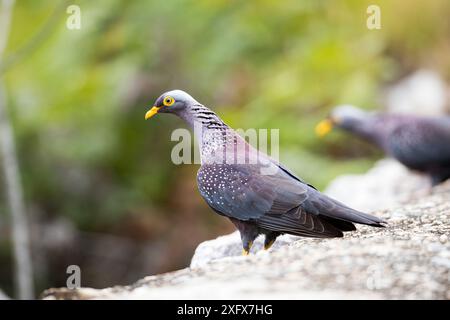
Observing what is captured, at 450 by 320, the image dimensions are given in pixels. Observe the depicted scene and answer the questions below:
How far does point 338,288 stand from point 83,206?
27.5ft

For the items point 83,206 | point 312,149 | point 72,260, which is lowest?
point 72,260

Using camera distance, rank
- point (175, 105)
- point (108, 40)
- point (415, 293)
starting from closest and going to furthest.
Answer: point (415, 293) < point (175, 105) < point (108, 40)

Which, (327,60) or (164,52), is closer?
(327,60)

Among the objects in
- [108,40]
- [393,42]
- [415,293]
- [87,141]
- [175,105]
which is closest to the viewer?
[415,293]

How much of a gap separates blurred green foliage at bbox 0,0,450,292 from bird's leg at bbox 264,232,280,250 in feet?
17.9

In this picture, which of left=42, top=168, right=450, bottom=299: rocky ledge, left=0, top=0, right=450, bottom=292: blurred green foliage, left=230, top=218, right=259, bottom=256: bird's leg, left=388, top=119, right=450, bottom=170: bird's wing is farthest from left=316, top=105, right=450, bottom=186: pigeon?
left=230, top=218, right=259, bottom=256: bird's leg

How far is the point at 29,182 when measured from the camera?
11.4 m

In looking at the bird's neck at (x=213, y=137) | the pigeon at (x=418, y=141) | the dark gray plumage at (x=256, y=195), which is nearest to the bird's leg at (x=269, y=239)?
the dark gray plumage at (x=256, y=195)

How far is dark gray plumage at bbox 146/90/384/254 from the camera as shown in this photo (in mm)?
4477

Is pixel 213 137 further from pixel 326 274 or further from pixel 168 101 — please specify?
pixel 326 274

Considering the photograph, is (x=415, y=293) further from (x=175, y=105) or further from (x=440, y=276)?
(x=175, y=105)

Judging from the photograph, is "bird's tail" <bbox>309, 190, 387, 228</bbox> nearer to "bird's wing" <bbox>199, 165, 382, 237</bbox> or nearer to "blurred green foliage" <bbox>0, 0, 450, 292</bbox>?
"bird's wing" <bbox>199, 165, 382, 237</bbox>

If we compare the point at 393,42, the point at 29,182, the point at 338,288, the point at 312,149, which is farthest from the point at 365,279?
the point at 393,42

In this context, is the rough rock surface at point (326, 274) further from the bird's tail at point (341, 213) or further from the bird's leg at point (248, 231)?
the bird's leg at point (248, 231)
